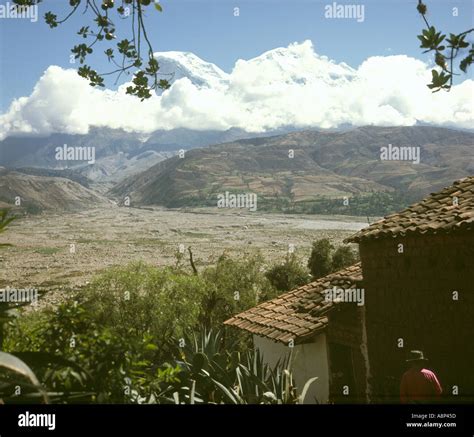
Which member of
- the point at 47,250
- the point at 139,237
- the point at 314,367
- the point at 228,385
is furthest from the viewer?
the point at 139,237

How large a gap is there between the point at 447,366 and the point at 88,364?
17.9ft

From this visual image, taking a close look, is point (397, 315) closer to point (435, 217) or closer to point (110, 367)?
point (435, 217)

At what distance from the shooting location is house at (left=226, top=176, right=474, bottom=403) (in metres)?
6.84

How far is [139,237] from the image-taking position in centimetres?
7844

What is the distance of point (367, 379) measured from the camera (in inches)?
347

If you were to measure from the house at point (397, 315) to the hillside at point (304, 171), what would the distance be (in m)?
89.1

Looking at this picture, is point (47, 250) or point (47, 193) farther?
point (47, 193)

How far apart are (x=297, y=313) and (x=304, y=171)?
13372 centimetres

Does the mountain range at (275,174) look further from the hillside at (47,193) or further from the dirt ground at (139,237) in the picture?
the dirt ground at (139,237)

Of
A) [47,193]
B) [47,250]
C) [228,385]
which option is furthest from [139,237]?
[228,385]

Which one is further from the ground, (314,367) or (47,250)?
(47,250)

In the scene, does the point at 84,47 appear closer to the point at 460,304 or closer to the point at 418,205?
the point at 460,304

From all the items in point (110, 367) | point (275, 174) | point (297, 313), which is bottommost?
point (297, 313)

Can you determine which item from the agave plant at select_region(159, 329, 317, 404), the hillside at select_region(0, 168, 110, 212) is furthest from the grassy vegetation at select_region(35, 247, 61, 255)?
the agave plant at select_region(159, 329, 317, 404)
